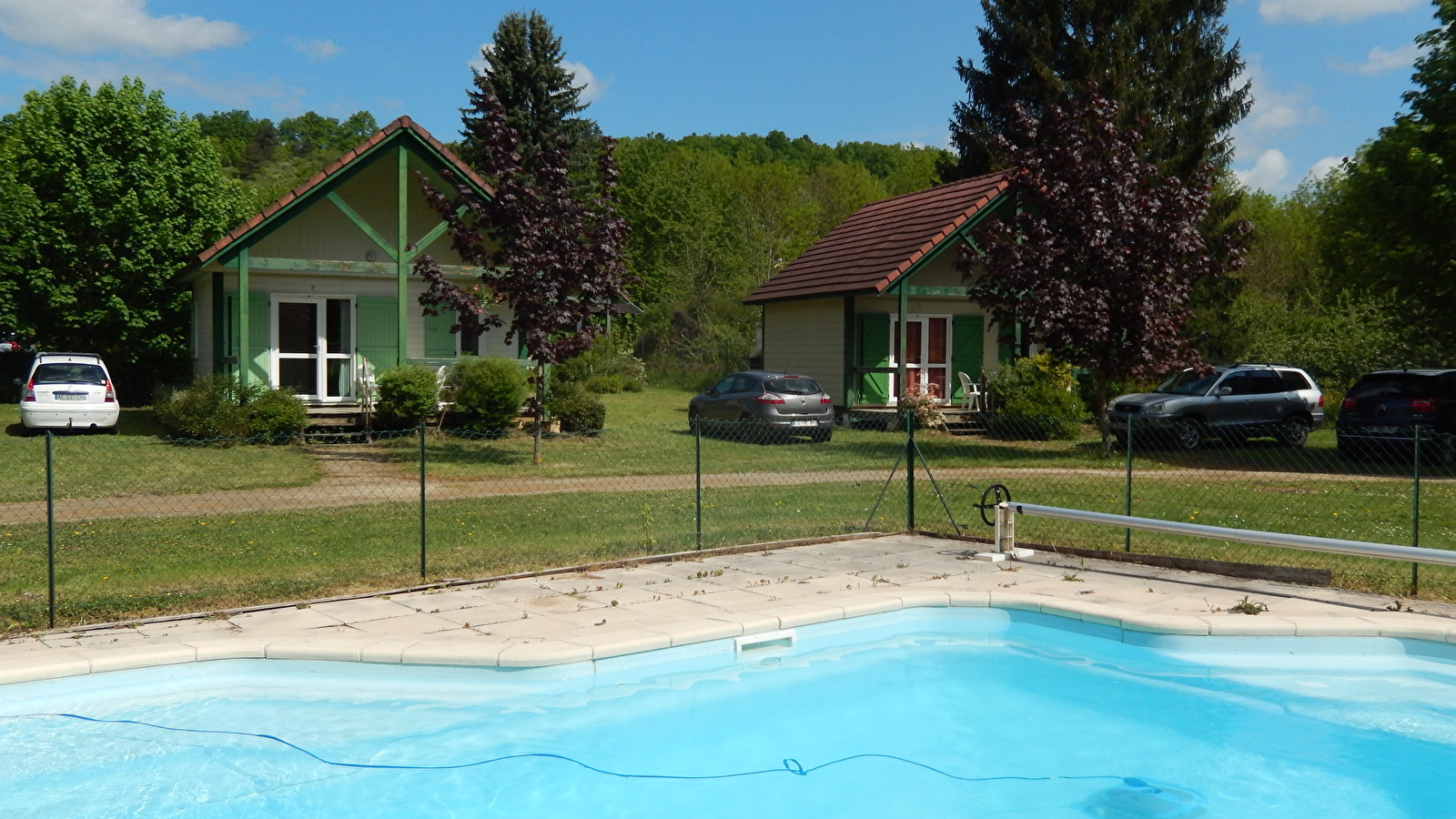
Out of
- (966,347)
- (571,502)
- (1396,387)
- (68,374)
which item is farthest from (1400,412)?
(68,374)

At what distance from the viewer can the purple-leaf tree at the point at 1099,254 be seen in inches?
779

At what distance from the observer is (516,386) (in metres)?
22.9

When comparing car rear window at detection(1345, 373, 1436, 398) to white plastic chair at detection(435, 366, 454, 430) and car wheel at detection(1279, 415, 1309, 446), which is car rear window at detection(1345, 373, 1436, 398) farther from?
white plastic chair at detection(435, 366, 454, 430)

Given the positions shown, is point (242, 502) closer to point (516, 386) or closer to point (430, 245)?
point (516, 386)

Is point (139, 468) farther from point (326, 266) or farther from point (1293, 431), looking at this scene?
point (1293, 431)

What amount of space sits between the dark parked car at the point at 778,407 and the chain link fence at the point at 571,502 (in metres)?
0.22

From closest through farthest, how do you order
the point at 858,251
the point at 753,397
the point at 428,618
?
the point at 428,618, the point at 753,397, the point at 858,251

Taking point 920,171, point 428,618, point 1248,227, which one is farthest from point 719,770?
point 920,171

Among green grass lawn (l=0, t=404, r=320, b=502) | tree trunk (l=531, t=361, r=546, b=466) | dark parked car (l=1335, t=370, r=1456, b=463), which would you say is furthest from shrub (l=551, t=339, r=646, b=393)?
dark parked car (l=1335, t=370, r=1456, b=463)

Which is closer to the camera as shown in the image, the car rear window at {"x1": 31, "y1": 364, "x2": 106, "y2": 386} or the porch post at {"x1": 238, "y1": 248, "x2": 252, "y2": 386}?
the porch post at {"x1": 238, "y1": 248, "x2": 252, "y2": 386}

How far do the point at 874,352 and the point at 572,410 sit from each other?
315 inches

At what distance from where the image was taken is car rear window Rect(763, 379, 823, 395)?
22562 mm

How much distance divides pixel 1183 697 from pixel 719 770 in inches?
134

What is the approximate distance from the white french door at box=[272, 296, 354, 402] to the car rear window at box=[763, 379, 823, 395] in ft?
29.7
